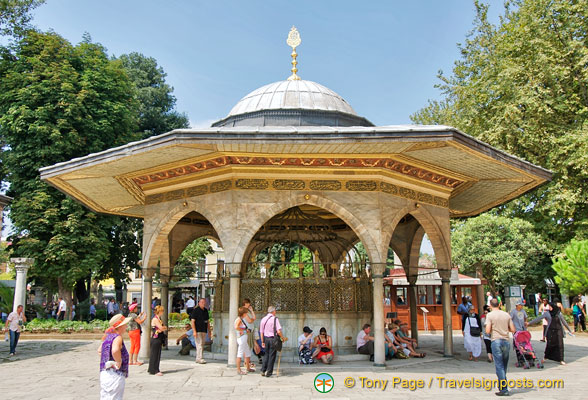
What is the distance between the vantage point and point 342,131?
805cm

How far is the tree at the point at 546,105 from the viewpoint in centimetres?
1943

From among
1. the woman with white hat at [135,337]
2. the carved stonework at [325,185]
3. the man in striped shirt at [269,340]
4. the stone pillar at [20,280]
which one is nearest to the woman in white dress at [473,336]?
the carved stonework at [325,185]

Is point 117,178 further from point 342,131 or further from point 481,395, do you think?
point 481,395

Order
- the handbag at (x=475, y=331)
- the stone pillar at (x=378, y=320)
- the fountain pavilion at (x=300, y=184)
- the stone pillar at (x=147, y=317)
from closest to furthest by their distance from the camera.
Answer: the fountain pavilion at (x=300, y=184)
the stone pillar at (x=378, y=320)
the handbag at (x=475, y=331)
the stone pillar at (x=147, y=317)

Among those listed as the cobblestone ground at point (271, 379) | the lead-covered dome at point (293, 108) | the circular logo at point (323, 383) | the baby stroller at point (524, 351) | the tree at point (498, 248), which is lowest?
the cobblestone ground at point (271, 379)

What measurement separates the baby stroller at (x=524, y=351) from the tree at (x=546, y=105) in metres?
11.1

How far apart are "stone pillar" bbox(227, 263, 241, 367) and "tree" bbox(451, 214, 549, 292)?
1408cm

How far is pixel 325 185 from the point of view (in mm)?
9773

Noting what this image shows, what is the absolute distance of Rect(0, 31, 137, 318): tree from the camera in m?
18.8

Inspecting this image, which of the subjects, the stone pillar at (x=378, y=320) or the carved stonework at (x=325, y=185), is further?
the carved stonework at (x=325, y=185)

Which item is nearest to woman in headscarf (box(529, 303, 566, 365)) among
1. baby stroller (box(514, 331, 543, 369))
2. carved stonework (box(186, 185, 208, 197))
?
baby stroller (box(514, 331, 543, 369))

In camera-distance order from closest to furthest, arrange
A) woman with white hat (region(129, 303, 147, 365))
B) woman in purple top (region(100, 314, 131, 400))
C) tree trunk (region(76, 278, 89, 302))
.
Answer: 1. woman in purple top (region(100, 314, 131, 400))
2. woman with white hat (region(129, 303, 147, 365))
3. tree trunk (region(76, 278, 89, 302))

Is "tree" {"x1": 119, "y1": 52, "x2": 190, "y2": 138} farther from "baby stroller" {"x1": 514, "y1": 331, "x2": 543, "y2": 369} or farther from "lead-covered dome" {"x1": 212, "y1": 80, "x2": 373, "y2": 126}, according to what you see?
"baby stroller" {"x1": 514, "y1": 331, "x2": 543, "y2": 369}

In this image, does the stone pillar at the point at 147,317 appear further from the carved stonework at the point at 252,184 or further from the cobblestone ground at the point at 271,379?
the carved stonework at the point at 252,184
